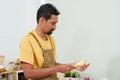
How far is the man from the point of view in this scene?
1.30 metres

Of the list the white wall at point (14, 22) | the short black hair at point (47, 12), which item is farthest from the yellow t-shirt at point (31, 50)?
the white wall at point (14, 22)

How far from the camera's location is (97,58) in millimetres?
1875

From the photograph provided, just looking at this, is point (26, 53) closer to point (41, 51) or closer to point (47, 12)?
point (41, 51)

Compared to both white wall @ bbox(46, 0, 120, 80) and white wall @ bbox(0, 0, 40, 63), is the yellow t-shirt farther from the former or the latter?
white wall @ bbox(0, 0, 40, 63)

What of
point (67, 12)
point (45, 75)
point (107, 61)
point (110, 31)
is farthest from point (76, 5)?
point (45, 75)

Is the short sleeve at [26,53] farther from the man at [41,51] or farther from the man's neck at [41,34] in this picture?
the man's neck at [41,34]

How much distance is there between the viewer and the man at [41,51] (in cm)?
130

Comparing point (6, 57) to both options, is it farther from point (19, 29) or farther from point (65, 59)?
point (65, 59)

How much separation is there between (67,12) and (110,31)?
0.50 m

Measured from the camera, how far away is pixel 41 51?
1405 mm

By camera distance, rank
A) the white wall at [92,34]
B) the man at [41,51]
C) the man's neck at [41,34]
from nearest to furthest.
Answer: the man at [41,51] → the man's neck at [41,34] → the white wall at [92,34]

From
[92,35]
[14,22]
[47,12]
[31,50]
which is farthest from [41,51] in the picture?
[14,22]

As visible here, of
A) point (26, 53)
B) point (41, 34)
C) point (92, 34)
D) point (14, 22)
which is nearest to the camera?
point (26, 53)

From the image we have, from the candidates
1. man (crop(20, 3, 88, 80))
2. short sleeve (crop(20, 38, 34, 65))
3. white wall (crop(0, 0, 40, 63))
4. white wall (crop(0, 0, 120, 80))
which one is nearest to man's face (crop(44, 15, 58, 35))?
man (crop(20, 3, 88, 80))
